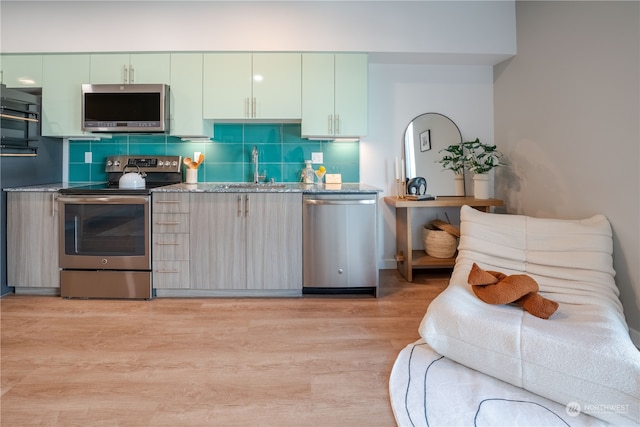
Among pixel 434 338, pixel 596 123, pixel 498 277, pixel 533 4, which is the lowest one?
pixel 434 338

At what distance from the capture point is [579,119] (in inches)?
99.3

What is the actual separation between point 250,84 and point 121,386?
240 cm

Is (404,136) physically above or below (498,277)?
above

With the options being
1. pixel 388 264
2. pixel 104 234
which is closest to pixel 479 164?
pixel 388 264

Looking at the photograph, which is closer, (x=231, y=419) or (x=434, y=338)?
(x=231, y=419)

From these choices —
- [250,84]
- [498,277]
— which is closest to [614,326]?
[498,277]

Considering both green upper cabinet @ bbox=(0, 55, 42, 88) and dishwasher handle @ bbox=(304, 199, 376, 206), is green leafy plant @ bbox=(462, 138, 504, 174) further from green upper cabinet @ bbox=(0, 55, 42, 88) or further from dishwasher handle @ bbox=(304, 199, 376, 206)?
green upper cabinet @ bbox=(0, 55, 42, 88)

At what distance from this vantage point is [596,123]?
7.80 feet

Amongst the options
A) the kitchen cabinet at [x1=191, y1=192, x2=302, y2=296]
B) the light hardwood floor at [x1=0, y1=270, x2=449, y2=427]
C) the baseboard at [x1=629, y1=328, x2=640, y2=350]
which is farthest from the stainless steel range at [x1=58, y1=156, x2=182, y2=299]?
the baseboard at [x1=629, y1=328, x2=640, y2=350]

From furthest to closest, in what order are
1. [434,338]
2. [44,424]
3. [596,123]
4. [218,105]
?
[218,105] → [596,123] → [434,338] → [44,424]

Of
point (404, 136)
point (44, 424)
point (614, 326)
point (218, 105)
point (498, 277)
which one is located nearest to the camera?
point (44, 424)

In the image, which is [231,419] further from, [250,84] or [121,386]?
[250,84]

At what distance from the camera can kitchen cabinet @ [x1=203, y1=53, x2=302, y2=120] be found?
10.3 feet

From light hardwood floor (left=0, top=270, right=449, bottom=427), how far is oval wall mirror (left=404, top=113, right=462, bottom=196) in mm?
1263
